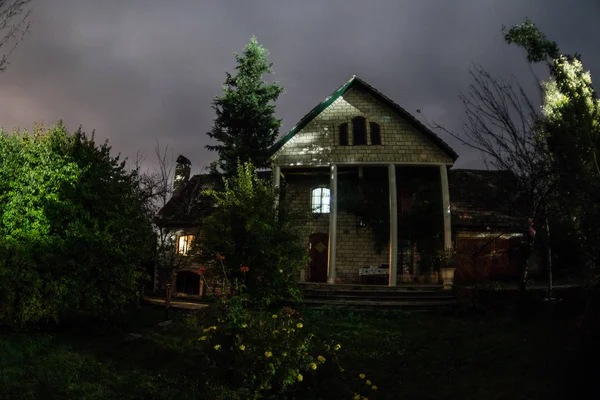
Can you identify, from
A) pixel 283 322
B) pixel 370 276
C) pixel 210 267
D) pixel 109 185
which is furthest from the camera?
pixel 370 276

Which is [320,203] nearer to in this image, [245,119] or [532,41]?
[245,119]

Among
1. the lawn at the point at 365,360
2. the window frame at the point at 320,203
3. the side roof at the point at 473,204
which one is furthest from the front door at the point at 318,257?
the lawn at the point at 365,360

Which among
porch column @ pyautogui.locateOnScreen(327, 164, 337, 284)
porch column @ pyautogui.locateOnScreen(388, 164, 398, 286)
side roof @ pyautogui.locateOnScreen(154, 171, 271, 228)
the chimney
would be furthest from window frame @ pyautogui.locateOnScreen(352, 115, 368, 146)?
the chimney

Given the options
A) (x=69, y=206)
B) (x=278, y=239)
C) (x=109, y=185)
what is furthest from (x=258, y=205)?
(x=69, y=206)

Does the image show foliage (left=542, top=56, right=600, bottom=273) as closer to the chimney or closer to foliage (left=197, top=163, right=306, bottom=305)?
foliage (left=197, top=163, right=306, bottom=305)

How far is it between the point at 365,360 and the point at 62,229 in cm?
824

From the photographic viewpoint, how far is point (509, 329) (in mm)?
11047

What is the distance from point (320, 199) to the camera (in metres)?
22.7

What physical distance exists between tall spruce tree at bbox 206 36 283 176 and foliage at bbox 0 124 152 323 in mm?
9450

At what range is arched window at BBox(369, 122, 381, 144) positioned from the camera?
20.1 metres

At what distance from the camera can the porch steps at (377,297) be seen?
50.7ft

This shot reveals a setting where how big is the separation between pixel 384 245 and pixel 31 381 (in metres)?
16.8

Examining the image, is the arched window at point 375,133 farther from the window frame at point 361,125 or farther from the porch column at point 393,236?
the porch column at point 393,236

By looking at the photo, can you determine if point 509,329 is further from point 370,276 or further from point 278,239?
point 370,276
